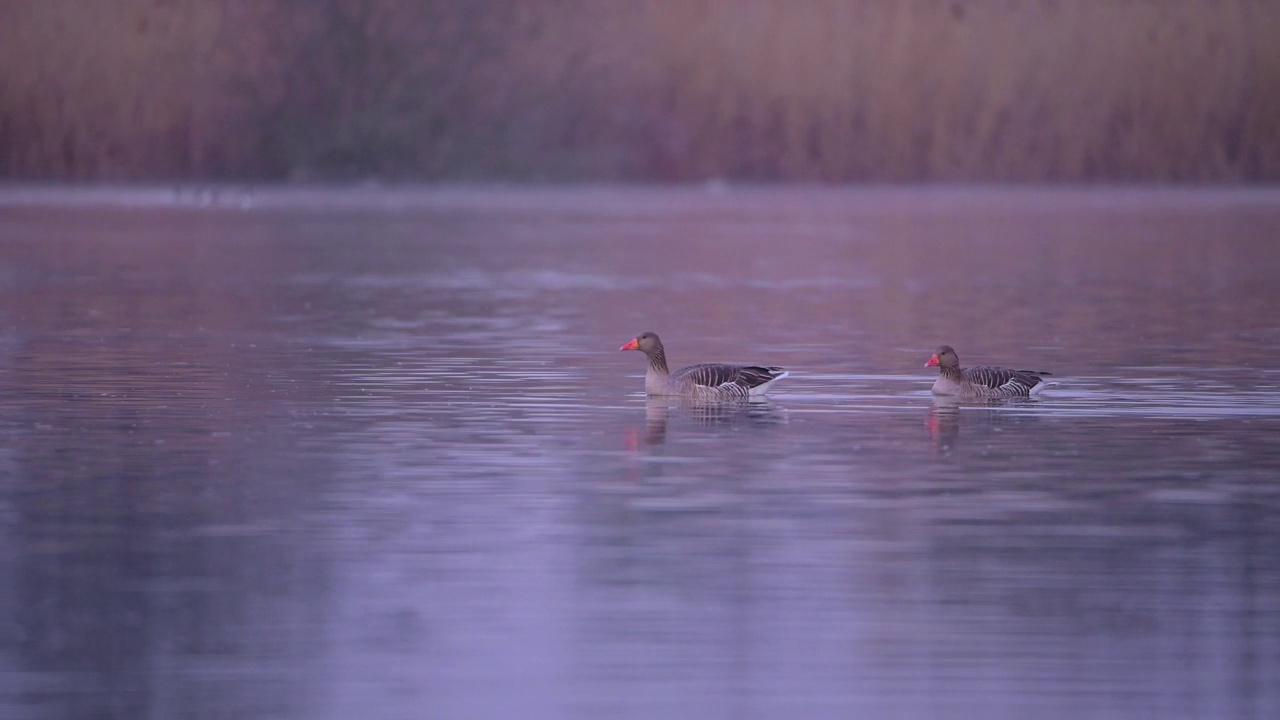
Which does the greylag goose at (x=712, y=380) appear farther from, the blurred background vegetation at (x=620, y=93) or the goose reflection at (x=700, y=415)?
the blurred background vegetation at (x=620, y=93)

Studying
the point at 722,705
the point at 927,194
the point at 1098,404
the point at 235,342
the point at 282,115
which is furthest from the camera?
the point at 282,115

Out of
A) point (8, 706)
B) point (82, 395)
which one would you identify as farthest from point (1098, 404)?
point (8, 706)

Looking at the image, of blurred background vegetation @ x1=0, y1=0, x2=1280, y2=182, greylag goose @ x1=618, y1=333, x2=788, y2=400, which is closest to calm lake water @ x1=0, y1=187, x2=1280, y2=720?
greylag goose @ x1=618, y1=333, x2=788, y2=400

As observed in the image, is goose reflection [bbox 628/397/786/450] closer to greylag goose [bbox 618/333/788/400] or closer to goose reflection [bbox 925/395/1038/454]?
greylag goose [bbox 618/333/788/400]

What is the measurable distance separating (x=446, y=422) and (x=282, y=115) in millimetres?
105714

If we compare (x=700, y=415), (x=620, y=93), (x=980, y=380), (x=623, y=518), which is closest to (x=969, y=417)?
(x=980, y=380)

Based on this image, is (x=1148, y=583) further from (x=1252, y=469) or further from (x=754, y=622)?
(x=1252, y=469)

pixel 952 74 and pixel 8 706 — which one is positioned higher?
pixel 952 74

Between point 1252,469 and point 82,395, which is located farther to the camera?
point 82,395

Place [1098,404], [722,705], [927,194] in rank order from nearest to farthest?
[722,705], [1098,404], [927,194]

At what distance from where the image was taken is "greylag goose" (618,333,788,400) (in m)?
15.5

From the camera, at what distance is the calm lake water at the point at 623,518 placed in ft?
25.9

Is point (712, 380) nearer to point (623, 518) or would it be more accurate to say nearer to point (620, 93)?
point (623, 518)

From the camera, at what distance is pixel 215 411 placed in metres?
15.1
